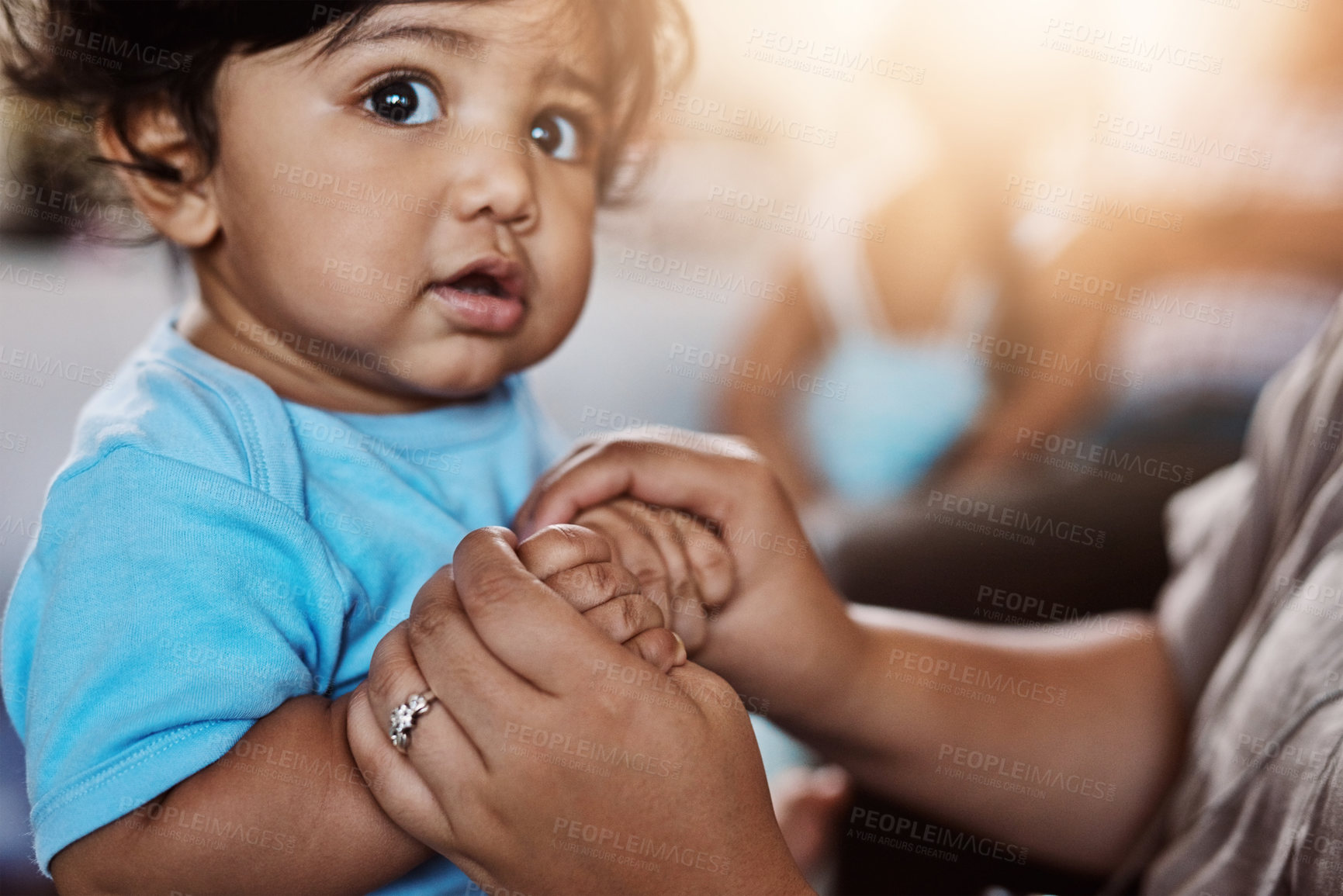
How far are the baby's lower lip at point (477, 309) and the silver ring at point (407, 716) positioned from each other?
258mm

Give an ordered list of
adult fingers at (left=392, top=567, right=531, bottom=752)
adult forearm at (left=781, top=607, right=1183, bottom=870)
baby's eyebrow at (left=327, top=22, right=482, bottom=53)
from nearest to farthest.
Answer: adult fingers at (left=392, top=567, right=531, bottom=752)
baby's eyebrow at (left=327, top=22, right=482, bottom=53)
adult forearm at (left=781, top=607, right=1183, bottom=870)

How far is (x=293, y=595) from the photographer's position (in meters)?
0.54

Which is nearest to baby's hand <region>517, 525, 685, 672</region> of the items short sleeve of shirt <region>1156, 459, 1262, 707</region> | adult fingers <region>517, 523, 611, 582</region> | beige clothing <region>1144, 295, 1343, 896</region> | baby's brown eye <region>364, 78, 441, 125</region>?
adult fingers <region>517, 523, 611, 582</region>

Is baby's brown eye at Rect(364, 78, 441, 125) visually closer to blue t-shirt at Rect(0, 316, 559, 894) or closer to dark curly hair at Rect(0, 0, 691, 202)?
dark curly hair at Rect(0, 0, 691, 202)

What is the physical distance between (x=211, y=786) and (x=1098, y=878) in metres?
0.80

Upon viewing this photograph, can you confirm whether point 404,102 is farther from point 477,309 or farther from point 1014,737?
point 1014,737

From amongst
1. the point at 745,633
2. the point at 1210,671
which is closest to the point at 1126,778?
the point at 1210,671

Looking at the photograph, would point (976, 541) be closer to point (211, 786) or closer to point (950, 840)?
point (950, 840)

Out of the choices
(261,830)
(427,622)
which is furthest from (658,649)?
(261,830)

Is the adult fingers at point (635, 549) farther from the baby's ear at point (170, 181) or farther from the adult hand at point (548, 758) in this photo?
the baby's ear at point (170, 181)

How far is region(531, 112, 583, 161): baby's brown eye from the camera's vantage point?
2.21 ft

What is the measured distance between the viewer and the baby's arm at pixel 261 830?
0.48 metres

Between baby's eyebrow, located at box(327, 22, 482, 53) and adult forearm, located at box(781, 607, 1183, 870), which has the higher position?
baby's eyebrow, located at box(327, 22, 482, 53)

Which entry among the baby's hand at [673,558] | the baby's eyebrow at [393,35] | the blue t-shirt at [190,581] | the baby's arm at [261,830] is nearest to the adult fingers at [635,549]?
the baby's hand at [673,558]
